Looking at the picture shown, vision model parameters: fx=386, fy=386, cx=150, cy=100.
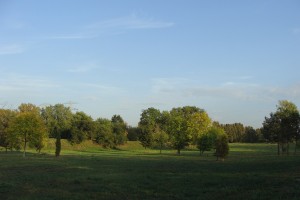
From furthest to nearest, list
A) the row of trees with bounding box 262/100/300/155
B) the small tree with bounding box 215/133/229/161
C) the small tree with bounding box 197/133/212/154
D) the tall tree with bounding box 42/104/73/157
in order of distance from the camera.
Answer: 1. the tall tree with bounding box 42/104/73/157
2. the small tree with bounding box 197/133/212/154
3. the row of trees with bounding box 262/100/300/155
4. the small tree with bounding box 215/133/229/161

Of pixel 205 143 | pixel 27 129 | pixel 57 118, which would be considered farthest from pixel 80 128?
pixel 27 129

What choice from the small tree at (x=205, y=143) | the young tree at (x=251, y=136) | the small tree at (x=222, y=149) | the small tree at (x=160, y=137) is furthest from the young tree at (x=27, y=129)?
the young tree at (x=251, y=136)

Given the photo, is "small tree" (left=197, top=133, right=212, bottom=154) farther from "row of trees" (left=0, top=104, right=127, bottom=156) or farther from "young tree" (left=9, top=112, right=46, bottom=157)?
"row of trees" (left=0, top=104, right=127, bottom=156)

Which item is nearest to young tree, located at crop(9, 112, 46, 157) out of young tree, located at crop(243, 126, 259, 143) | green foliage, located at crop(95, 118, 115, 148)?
green foliage, located at crop(95, 118, 115, 148)

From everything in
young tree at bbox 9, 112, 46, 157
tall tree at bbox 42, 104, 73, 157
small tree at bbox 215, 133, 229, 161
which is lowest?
small tree at bbox 215, 133, 229, 161

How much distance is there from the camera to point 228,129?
652 ft

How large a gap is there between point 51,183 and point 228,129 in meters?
180

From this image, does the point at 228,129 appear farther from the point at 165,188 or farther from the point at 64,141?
the point at 165,188

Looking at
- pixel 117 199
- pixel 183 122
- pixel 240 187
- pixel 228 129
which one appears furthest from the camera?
pixel 228 129

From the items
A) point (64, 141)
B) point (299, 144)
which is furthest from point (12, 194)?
point (64, 141)

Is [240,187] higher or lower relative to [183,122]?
lower

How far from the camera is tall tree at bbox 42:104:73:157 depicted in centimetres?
13450

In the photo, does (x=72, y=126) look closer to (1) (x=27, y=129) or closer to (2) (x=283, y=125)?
(1) (x=27, y=129)

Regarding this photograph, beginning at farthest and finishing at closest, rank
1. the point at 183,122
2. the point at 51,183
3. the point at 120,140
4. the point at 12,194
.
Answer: the point at 120,140, the point at 183,122, the point at 51,183, the point at 12,194
